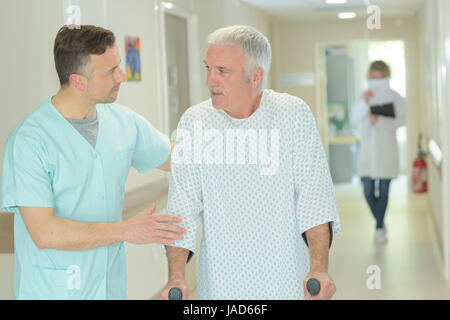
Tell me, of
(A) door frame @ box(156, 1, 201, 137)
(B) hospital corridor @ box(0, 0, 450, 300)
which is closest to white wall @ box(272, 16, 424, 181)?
(B) hospital corridor @ box(0, 0, 450, 300)

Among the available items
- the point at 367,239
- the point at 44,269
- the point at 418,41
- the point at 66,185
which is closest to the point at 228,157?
the point at 66,185

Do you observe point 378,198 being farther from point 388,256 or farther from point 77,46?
point 77,46

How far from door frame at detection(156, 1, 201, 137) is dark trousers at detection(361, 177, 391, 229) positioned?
2.55m

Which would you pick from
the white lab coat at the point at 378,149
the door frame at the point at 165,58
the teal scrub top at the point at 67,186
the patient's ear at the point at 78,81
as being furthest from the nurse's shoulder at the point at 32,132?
the white lab coat at the point at 378,149

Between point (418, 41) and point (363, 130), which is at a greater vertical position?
point (418, 41)

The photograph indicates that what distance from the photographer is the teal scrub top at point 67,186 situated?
5.80 ft

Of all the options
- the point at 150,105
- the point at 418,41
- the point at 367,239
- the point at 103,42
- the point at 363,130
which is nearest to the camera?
the point at 103,42

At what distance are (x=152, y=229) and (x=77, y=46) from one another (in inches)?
20.2

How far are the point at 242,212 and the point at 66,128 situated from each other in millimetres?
524

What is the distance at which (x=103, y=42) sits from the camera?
180 centimetres

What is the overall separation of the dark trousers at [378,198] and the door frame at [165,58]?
2.55m

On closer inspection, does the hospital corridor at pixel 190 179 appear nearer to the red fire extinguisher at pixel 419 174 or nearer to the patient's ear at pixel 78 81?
the patient's ear at pixel 78 81

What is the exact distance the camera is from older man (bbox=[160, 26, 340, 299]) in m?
1.73
